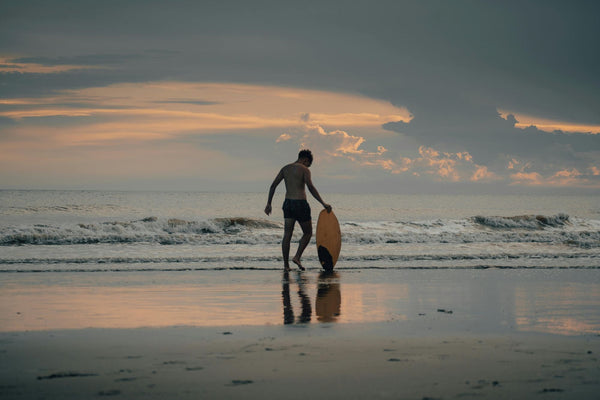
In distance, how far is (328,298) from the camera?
8.29m

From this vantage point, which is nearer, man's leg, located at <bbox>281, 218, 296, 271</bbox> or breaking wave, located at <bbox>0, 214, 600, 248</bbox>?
man's leg, located at <bbox>281, 218, 296, 271</bbox>

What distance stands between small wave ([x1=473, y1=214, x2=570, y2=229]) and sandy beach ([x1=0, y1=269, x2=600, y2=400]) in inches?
814

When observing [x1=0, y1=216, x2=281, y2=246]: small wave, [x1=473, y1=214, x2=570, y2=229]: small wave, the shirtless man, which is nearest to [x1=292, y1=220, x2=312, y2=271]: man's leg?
the shirtless man

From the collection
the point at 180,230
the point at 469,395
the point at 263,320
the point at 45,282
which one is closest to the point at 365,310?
the point at 263,320

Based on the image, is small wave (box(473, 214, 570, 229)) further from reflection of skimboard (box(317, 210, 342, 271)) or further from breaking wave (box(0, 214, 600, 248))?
reflection of skimboard (box(317, 210, 342, 271))

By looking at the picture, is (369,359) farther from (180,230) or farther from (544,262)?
(180,230)

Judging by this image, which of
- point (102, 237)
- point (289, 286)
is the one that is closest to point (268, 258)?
point (289, 286)

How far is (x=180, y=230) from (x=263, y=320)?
18338 mm

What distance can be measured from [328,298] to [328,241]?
390 cm

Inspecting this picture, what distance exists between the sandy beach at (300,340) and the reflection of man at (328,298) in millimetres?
33

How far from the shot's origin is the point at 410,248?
17094mm

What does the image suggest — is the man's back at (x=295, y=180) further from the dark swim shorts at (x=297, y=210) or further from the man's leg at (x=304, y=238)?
the man's leg at (x=304, y=238)

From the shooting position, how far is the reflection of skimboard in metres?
12.0

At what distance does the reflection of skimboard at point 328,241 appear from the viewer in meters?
12.0
